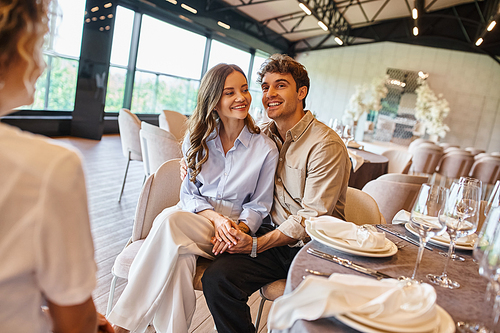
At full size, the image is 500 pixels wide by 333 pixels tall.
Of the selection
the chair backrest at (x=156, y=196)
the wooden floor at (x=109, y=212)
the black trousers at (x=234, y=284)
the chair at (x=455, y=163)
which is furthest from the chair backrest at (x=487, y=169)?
the chair backrest at (x=156, y=196)

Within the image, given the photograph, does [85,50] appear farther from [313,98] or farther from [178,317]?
[313,98]

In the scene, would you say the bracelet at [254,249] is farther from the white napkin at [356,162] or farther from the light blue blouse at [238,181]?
the white napkin at [356,162]

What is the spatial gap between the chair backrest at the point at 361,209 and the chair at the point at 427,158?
5897mm

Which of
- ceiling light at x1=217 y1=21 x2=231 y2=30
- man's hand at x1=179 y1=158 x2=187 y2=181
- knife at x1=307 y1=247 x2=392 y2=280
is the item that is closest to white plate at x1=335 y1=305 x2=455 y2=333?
knife at x1=307 y1=247 x2=392 y2=280

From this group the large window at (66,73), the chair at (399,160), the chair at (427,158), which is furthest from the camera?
the chair at (427,158)

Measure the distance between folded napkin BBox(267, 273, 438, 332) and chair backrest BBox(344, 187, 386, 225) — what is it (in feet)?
3.93

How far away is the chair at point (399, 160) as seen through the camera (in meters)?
4.48

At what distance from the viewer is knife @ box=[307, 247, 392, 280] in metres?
1.09

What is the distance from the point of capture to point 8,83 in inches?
23.9

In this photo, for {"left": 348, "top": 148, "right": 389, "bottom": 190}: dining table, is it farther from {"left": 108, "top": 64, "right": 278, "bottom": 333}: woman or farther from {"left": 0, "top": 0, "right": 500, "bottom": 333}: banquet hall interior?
{"left": 108, "top": 64, "right": 278, "bottom": 333}: woman

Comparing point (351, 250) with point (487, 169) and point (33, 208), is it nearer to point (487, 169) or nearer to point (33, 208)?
point (33, 208)

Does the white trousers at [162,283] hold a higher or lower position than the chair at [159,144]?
lower

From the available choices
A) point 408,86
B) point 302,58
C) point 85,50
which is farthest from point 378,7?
point 85,50

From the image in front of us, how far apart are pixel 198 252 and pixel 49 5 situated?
1.21 metres
